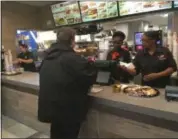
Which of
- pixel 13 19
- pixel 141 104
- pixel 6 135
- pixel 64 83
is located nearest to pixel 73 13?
pixel 13 19

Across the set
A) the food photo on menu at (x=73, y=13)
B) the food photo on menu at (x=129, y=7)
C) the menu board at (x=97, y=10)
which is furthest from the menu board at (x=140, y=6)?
the food photo on menu at (x=73, y=13)

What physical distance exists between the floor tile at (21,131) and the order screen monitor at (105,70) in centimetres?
154

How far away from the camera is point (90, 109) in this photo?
2191mm

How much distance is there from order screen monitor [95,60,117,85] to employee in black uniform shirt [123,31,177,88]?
258 millimetres

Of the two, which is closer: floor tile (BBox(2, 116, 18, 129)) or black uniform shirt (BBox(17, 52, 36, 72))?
floor tile (BBox(2, 116, 18, 129))

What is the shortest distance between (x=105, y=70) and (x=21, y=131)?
1.85m

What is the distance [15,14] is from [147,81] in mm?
3991

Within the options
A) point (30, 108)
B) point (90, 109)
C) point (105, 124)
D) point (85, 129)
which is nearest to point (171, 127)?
point (105, 124)

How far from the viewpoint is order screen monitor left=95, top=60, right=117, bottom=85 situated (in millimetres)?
2070

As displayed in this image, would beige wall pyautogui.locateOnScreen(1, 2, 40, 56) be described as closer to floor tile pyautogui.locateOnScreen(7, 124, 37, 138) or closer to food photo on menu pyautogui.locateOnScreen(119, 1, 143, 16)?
floor tile pyautogui.locateOnScreen(7, 124, 37, 138)

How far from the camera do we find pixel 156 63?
7.65ft

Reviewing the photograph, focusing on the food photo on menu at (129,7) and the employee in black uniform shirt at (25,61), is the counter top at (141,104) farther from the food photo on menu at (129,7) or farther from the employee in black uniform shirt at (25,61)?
the employee in black uniform shirt at (25,61)

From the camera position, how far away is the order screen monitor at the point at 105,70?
2.07 meters

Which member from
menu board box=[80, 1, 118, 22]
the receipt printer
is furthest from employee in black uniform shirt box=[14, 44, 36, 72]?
the receipt printer
